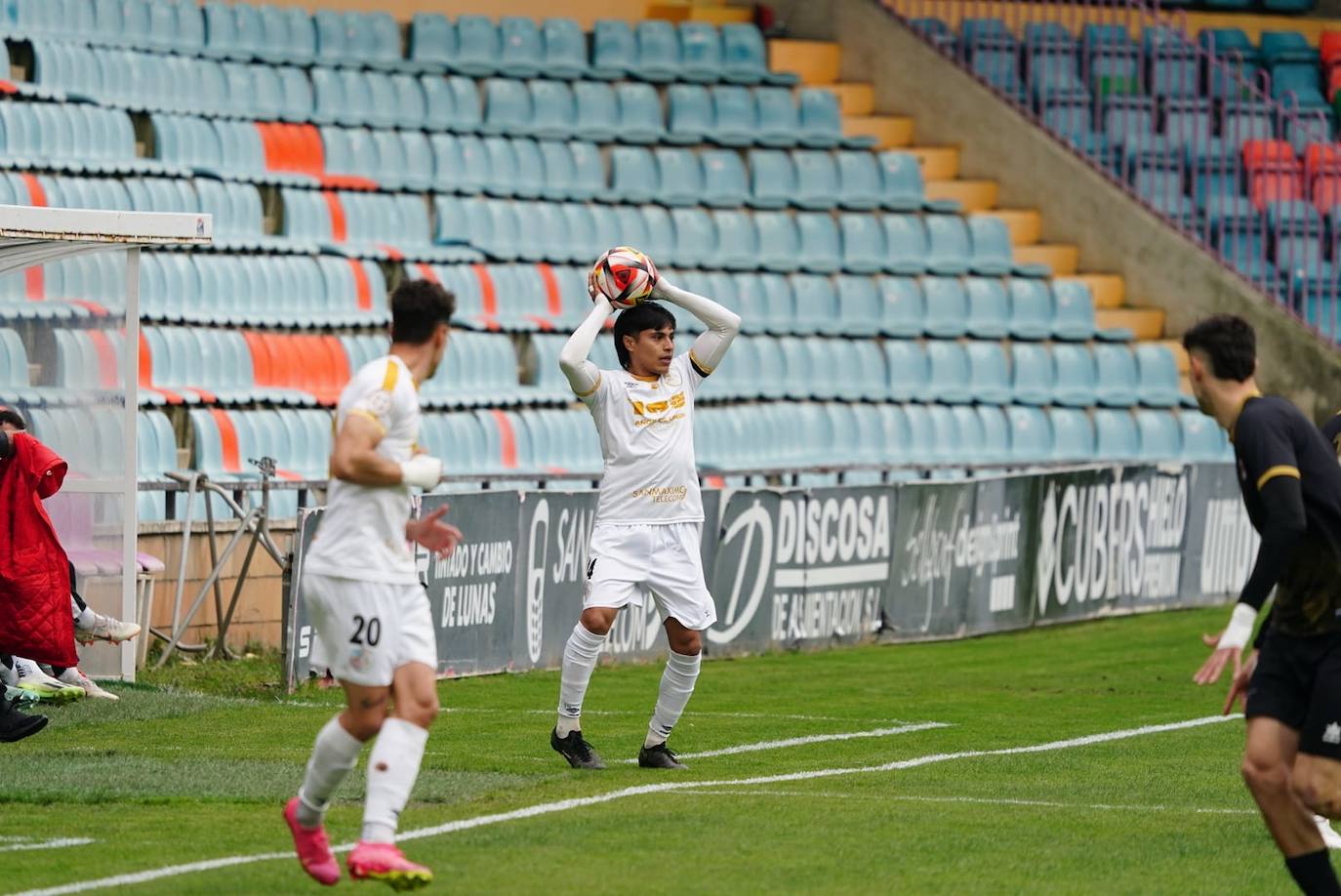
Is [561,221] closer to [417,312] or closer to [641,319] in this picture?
[641,319]

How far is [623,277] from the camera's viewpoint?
9.59 meters

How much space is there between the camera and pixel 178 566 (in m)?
13.7

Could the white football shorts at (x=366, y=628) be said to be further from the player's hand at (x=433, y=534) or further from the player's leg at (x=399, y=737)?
the player's hand at (x=433, y=534)

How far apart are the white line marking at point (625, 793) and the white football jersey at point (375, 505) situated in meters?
1.12

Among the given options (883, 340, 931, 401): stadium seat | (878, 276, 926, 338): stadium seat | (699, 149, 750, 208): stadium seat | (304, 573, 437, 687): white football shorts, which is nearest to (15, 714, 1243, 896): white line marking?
(304, 573, 437, 687): white football shorts

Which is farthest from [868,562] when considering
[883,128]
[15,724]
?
[883,128]

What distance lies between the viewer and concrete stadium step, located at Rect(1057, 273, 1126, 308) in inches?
921

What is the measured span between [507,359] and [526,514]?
4.81 meters

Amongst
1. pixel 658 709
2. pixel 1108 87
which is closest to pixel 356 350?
pixel 658 709

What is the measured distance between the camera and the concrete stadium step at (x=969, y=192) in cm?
2370

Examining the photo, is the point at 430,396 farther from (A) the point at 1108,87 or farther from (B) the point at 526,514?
(A) the point at 1108,87

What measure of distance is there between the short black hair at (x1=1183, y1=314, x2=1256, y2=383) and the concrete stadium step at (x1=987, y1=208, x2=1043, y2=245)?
17.2 metres

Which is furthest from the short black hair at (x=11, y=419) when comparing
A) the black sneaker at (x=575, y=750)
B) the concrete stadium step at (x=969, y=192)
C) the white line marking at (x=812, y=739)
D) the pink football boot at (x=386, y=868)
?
the concrete stadium step at (x=969, y=192)

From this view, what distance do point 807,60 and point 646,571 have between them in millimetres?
15509
